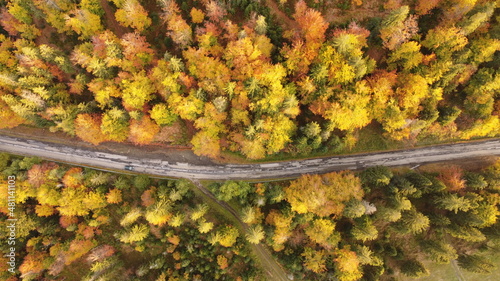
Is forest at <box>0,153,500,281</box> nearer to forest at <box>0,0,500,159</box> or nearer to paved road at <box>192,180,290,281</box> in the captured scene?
paved road at <box>192,180,290,281</box>

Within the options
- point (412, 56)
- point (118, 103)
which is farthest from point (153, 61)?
point (412, 56)

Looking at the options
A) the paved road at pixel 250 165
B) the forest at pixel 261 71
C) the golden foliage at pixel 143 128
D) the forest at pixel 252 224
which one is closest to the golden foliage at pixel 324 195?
the forest at pixel 252 224

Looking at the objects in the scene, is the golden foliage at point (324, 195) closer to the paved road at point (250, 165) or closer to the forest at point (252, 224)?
the forest at point (252, 224)

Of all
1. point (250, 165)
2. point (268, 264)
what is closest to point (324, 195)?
point (250, 165)

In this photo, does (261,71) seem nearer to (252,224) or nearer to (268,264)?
(252,224)

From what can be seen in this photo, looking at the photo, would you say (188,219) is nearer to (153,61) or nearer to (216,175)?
(216,175)

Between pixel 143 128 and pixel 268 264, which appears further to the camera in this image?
pixel 268 264
